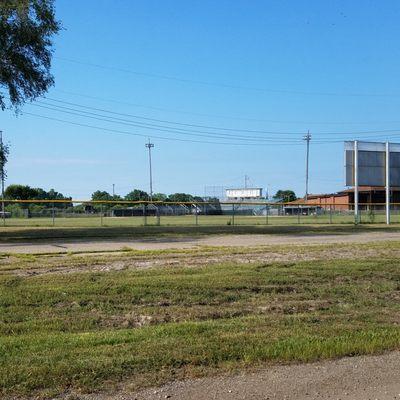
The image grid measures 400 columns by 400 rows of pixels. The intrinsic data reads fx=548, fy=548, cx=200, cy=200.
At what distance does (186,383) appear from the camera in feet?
16.8

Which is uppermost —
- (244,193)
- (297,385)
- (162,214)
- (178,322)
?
(244,193)

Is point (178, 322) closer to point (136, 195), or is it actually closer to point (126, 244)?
point (126, 244)

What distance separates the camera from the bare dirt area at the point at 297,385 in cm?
487

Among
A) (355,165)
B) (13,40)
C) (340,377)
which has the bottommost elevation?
(340,377)

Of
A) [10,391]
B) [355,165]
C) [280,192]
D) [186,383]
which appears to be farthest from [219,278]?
[280,192]

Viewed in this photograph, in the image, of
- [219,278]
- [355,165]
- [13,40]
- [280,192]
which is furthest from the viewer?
[280,192]

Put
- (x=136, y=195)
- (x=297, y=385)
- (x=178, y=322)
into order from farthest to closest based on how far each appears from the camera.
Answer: (x=136, y=195) < (x=178, y=322) < (x=297, y=385)

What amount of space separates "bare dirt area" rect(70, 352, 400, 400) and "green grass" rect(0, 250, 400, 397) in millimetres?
210

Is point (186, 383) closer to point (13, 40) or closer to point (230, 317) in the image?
point (230, 317)

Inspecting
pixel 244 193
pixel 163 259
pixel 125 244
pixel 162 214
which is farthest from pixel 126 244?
pixel 244 193

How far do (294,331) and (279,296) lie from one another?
7.20 ft

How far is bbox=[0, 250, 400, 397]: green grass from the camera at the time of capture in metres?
5.39

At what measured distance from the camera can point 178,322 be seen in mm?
7367

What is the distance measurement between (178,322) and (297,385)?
8.27 ft
